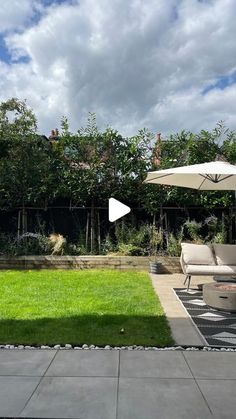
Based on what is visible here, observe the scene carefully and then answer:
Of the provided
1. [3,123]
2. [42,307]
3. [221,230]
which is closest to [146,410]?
[42,307]

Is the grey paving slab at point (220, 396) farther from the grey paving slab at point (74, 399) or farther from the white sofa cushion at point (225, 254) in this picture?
the white sofa cushion at point (225, 254)

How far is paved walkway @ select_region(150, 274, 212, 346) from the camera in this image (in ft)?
16.6

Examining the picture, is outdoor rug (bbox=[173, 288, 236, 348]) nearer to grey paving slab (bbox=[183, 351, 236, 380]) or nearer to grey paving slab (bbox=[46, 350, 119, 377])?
grey paving slab (bbox=[183, 351, 236, 380])

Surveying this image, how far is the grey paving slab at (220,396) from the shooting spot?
10.5 feet

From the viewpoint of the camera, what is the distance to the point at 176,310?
6.50m

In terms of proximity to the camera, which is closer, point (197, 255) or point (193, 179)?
point (197, 255)

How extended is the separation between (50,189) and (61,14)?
204 inches

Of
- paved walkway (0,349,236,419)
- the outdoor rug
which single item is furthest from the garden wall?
paved walkway (0,349,236,419)

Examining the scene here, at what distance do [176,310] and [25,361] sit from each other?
2.91m

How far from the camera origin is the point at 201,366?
4.14 metres

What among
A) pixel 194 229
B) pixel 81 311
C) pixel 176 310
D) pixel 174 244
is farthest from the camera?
pixel 194 229

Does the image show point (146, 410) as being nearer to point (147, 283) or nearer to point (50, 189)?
point (147, 283)
